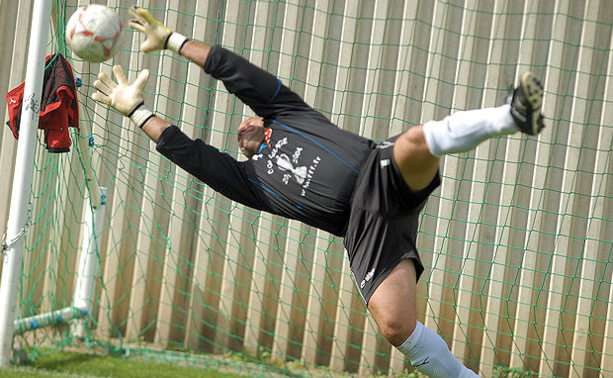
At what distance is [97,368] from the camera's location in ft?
14.6

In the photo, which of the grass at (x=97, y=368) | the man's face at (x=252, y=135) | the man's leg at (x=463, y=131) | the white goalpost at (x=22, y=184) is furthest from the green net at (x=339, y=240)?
the man's leg at (x=463, y=131)

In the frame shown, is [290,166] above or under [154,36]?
under

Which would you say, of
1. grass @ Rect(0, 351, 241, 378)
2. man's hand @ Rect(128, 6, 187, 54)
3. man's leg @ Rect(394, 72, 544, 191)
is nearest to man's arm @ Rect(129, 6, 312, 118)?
man's hand @ Rect(128, 6, 187, 54)

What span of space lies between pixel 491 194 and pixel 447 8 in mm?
1379

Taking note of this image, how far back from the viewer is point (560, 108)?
4.95m

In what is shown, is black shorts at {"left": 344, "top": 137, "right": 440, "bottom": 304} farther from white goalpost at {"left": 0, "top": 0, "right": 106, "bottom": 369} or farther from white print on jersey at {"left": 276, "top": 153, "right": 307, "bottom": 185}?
white goalpost at {"left": 0, "top": 0, "right": 106, "bottom": 369}

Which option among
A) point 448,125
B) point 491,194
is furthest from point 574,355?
point 448,125

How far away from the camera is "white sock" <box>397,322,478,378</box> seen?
3.39 m

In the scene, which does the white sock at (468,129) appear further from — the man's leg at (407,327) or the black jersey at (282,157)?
the man's leg at (407,327)

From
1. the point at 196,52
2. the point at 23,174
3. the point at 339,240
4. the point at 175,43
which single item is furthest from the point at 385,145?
the point at 23,174

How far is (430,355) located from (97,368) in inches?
88.0

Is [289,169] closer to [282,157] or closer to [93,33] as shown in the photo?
[282,157]

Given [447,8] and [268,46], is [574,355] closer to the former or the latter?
[447,8]

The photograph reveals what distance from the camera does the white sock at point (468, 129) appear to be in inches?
116
